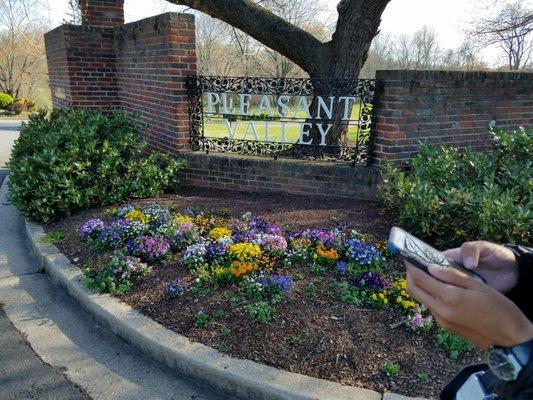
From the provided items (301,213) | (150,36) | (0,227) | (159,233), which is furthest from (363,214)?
(0,227)

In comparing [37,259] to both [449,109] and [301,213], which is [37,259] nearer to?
[301,213]

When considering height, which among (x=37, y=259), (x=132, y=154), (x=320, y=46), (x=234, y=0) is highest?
(x=234, y=0)

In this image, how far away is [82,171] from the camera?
520cm

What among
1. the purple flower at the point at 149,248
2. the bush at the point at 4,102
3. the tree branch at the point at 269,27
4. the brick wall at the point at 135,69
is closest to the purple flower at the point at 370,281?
the purple flower at the point at 149,248

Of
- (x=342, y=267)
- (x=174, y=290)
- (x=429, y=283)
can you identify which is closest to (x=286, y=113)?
(x=342, y=267)

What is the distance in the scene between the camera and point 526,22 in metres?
16.5

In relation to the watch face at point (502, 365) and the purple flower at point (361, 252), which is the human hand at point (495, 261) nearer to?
the watch face at point (502, 365)

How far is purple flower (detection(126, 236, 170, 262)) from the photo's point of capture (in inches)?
149

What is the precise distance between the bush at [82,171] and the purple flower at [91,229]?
709mm

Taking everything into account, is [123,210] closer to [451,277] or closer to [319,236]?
[319,236]

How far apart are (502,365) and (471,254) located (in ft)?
1.15

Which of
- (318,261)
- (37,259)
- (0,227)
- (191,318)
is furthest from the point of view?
(0,227)

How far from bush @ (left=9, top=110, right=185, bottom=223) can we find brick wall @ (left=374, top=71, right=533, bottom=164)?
271 centimetres

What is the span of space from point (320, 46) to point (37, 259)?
193 inches
